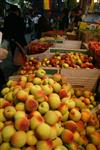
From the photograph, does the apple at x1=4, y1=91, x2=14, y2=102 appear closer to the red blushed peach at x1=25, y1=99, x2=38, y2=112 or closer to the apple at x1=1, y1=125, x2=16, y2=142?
the red blushed peach at x1=25, y1=99, x2=38, y2=112

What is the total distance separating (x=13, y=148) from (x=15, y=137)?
0.07m

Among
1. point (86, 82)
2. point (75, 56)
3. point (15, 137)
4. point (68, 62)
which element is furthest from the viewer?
point (75, 56)

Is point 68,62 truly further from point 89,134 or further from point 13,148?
point 13,148

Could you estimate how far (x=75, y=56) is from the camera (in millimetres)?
4957

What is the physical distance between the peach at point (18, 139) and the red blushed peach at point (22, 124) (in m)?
0.04

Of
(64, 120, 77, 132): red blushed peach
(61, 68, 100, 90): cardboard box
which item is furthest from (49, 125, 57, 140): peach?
(61, 68, 100, 90): cardboard box

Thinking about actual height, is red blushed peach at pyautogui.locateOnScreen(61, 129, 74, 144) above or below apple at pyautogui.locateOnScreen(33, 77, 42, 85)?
below

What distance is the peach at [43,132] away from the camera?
1984 millimetres

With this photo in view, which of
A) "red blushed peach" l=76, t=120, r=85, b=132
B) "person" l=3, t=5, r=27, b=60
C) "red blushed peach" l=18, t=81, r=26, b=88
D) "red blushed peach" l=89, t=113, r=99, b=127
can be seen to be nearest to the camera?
"red blushed peach" l=76, t=120, r=85, b=132

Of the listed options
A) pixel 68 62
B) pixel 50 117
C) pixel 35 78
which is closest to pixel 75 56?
pixel 68 62

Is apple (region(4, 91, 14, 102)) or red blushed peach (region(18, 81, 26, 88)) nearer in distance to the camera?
apple (region(4, 91, 14, 102))

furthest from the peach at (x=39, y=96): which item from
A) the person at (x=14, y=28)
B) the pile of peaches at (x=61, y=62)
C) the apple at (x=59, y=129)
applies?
the person at (x=14, y=28)

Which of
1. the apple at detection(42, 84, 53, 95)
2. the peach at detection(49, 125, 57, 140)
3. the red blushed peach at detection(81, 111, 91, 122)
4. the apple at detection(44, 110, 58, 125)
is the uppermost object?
the apple at detection(42, 84, 53, 95)

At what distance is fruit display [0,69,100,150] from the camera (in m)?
2.00
